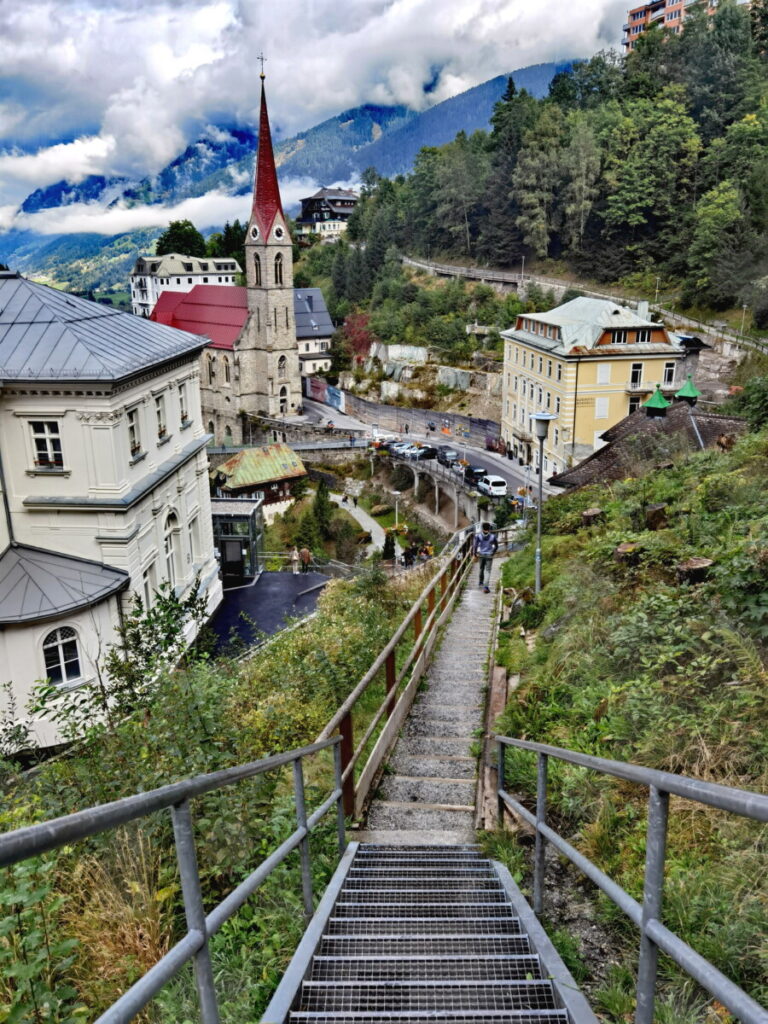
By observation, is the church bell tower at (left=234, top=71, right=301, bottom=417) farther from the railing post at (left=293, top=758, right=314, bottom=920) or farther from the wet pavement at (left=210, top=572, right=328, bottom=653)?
the railing post at (left=293, top=758, right=314, bottom=920)

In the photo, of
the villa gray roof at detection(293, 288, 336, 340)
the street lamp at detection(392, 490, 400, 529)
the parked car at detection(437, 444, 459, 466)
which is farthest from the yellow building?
the villa gray roof at detection(293, 288, 336, 340)

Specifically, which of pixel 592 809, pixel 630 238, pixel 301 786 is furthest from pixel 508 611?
pixel 630 238

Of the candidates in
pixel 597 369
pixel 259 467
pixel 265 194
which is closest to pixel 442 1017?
pixel 597 369

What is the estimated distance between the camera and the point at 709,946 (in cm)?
369

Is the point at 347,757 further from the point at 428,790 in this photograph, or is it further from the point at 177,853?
the point at 177,853

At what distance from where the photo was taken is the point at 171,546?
21.2 metres

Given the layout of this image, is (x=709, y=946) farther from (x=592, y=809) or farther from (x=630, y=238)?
(x=630, y=238)

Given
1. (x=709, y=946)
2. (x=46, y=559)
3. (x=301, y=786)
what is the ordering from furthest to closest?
(x=46, y=559)
(x=301, y=786)
(x=709, y=946)

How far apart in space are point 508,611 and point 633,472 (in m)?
7.25

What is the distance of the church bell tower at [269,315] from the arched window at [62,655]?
50.2 meters

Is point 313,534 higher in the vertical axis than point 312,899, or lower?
lower

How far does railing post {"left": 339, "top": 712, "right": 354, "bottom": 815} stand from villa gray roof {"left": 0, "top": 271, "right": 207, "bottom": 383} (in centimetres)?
1231

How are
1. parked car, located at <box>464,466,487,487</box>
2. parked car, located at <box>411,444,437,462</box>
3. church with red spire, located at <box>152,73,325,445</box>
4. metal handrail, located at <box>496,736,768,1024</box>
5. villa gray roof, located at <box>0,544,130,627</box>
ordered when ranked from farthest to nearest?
1. church with red spire, located at <box>152,73,325,445</box>
2. parked car, located at <box>411,444,437,462</box>
3. parked car, located at <box>464,466,487,487</box>
4. villa gray roof, located at <box>0,544,130,627</box>
5. metal handrail, located at <box>496,736,768,1024</box>

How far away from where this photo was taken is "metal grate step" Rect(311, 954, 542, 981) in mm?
3561
